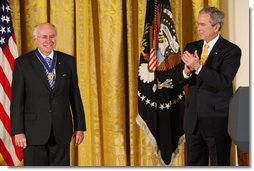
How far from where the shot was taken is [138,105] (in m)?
3.66

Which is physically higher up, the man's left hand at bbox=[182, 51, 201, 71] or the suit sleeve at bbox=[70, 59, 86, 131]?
the man's left hand at bbox=[182, 51, 201, 71]

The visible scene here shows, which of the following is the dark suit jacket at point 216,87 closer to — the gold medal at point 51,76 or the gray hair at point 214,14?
the gray hair at point 214,14

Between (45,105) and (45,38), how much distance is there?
0.53 meters

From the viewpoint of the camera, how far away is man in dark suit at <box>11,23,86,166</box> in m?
3.26

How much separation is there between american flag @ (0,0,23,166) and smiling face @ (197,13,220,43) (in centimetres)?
145

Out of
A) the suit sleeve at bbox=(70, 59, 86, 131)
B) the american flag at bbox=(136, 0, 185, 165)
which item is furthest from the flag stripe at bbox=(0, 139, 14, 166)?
the american flag at bbox=(136, 0, 185, 165)

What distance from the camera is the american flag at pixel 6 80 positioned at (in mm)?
3514

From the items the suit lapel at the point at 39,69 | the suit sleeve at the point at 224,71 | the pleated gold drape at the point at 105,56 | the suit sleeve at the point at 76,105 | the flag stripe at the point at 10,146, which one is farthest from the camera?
the pleated gold drape at the point at 105,56

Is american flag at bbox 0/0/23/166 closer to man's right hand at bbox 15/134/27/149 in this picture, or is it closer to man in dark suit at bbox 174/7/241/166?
man's right hand at bbox 15/134/27/149

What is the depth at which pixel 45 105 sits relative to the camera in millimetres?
3264

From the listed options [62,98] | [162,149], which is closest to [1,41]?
[62,98]

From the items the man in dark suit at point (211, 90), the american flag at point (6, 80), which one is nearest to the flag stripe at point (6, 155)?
the american flag at point (6, 80)

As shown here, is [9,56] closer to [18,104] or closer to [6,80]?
[6,80]

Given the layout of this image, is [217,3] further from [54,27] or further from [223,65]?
[54,27]
